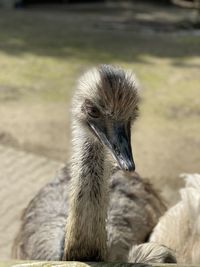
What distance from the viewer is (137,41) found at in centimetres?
830

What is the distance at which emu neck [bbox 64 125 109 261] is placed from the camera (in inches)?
79.8

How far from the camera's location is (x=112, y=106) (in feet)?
6.64

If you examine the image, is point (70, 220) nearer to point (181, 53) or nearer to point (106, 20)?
point (181, 53)

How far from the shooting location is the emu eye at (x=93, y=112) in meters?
2.09

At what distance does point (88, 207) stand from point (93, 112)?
31 cm

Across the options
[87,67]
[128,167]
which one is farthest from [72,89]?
[128,167]

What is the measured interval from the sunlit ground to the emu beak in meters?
0.55

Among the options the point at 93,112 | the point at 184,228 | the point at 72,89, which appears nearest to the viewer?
the point at 93,112

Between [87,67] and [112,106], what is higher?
[87,67]

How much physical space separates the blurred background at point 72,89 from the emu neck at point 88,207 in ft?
4.48

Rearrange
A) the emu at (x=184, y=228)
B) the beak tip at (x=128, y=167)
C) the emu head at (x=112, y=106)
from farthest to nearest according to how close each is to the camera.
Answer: the emu at (x=184, y=228)
the emu head at (x=112, y=106)
the beak tip at (x=128, y=167)

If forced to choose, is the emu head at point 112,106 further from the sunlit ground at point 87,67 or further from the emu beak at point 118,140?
the sunlit ground at point 87,67

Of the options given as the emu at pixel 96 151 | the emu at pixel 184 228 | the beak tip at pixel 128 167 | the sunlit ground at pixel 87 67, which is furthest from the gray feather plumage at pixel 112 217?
the beak tip at pixel 128 167

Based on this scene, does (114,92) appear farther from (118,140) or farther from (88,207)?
(88,207)
